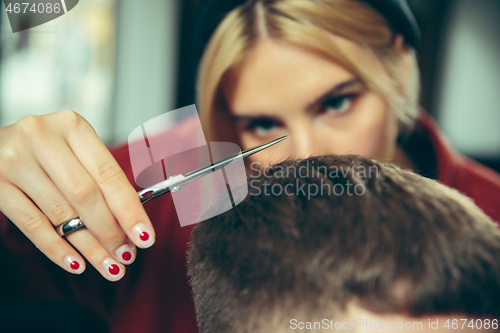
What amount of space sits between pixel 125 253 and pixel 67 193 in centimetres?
7

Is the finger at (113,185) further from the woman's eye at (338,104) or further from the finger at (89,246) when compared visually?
the woman's eye at (338,104)

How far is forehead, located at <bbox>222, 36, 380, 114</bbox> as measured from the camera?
526 millimetres

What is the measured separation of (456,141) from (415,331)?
44.3 inches

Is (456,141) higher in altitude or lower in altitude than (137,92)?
lower

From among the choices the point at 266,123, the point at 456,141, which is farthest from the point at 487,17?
the point at 266,123

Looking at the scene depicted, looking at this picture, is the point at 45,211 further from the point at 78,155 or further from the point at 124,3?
the point at 124,3

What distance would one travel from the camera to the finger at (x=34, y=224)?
0.28 meters

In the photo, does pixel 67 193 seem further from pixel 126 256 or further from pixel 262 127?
pixel 262 127

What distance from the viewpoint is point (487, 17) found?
1.08 meters
